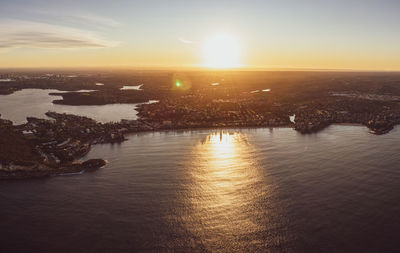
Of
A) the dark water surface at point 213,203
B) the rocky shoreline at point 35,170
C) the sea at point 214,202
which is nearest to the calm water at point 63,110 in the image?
the sea at point 214,202

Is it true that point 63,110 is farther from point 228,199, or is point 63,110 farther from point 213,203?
point 228,199

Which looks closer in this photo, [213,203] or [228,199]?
[213,203]

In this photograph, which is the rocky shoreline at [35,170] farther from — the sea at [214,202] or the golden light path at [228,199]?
the golden light path at [228,199]

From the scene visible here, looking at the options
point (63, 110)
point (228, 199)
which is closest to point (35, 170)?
point (228, 199)

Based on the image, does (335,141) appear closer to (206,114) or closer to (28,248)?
(206,114)

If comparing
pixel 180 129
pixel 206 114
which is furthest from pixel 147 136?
pixel 206 114

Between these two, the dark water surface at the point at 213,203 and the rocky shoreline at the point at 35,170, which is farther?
the rocky shoreline at the point at 35,170
